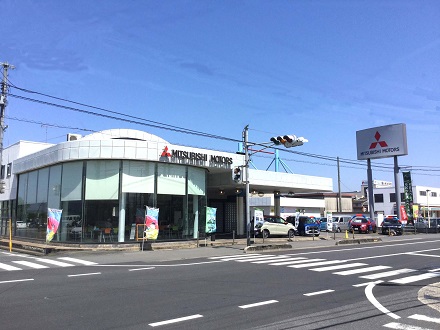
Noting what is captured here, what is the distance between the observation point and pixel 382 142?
47094 mm

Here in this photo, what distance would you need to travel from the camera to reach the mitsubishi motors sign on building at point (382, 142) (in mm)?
45500

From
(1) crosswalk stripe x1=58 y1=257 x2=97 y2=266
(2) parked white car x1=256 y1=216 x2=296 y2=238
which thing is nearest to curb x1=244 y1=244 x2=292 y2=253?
(2) parked white car x1=256 y1=216 x2=296 y2=238

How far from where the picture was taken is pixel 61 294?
360 inches

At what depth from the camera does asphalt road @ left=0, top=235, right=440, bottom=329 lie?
6.89 metres

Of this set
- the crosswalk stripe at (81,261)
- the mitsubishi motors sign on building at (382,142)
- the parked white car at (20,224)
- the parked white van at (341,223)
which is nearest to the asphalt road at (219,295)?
the crosswalk stripe at (81,261)

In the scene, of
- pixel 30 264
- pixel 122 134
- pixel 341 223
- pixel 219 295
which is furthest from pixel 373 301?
pixel 341 223

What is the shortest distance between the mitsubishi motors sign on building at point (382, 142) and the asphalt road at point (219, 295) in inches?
1289

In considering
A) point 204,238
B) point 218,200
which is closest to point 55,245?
point 204,238

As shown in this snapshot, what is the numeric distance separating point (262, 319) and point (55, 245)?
17299 millimetres

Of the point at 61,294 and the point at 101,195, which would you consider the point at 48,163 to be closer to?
the point at 101,195

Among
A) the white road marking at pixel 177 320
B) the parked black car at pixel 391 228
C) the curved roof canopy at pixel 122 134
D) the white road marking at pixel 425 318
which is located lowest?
the white road marking at pixel 425 318

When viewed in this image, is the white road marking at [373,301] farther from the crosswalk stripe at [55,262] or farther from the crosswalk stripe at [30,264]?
the crosswalk stripe at [30,264]

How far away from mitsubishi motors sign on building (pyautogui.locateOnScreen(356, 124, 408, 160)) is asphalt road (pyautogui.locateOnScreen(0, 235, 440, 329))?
32.7m

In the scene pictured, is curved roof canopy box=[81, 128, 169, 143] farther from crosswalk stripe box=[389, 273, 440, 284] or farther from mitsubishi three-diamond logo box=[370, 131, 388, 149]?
mitsubishi three-diamond logo box=[370, 131, 388, 149]
